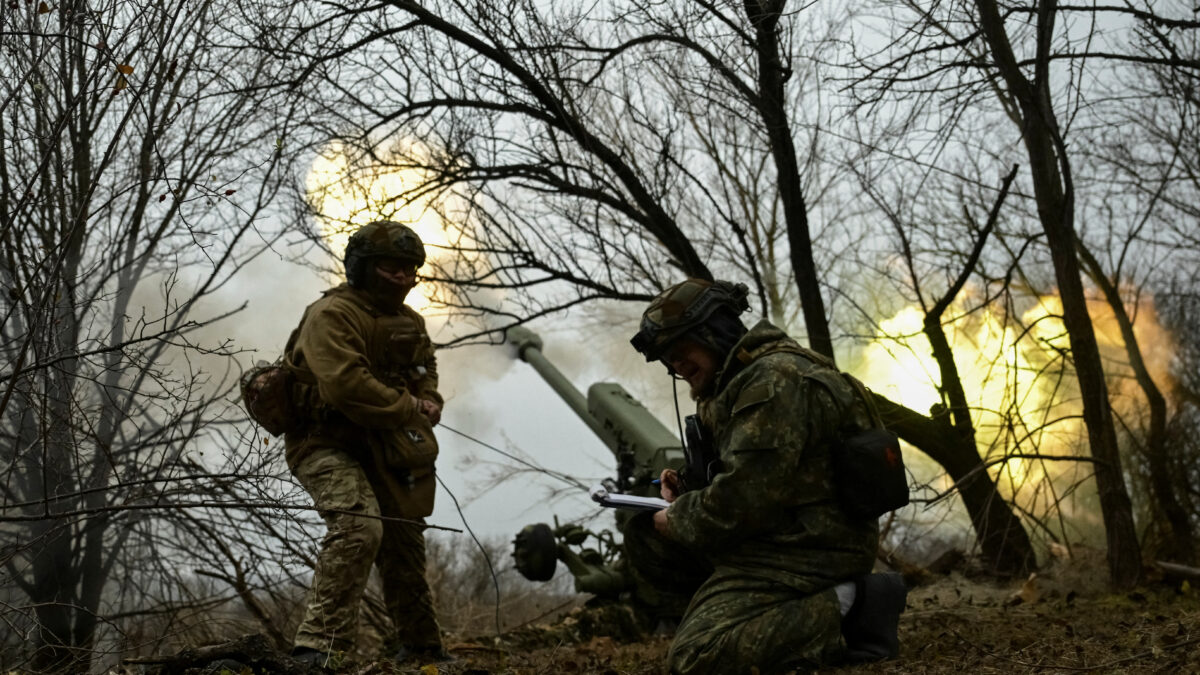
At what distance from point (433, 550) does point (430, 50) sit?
8.16 meters

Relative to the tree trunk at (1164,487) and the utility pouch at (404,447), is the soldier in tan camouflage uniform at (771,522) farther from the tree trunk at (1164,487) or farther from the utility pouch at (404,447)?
the tree trunk at (1164,487)

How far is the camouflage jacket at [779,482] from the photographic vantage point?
472cm

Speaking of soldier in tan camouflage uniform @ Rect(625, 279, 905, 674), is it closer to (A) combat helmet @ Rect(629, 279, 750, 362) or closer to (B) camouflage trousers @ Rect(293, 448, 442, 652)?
(A) combat helmet @ Rect(629, 279, 750, 362)

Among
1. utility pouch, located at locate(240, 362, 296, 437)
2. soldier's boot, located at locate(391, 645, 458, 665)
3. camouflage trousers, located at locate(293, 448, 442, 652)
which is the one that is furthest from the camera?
soldier's boot, located at locate(391, 645, 458, 665)

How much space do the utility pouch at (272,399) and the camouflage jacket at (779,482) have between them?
2.07m

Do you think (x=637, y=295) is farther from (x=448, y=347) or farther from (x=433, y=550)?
(x=433, y=550)

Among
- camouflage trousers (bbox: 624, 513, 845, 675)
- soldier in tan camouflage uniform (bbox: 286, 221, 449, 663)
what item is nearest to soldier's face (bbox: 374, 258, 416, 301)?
soldier in tan camouflage uniform (bbox: 286, 221, 449, 663)

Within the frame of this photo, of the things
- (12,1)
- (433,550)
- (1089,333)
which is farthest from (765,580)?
(433,550)

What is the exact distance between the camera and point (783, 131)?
353 inches

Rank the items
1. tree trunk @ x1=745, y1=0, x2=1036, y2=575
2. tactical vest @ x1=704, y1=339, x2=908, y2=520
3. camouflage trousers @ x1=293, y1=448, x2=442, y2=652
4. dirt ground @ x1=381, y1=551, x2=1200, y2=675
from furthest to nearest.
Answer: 1. tree trunk @ x1=745, y1=0, x2=1036, y2=575
2. camouflage trousers @ x1=293, y1=448, x2=442, y2=652
3. tactical vest @ x1=704, y1=339, x2=908, y2=520
4. dirt ground @ x1=381, y1=551, x2=1200, y2=675

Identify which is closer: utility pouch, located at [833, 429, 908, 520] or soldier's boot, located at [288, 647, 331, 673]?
utility pouch, located at [833, 429, 908, 520]

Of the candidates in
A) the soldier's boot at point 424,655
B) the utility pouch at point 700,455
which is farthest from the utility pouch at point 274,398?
the utility pouch at point 700,455

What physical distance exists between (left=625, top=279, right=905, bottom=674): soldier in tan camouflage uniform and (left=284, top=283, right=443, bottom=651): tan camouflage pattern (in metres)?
1.43

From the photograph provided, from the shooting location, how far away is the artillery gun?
24.2 ft
